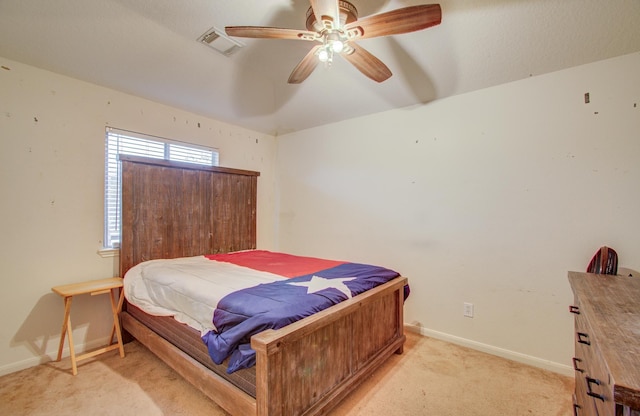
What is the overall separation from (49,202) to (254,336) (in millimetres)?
2255

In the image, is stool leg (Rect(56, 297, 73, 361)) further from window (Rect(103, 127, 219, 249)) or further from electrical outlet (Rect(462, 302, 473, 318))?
electrical outlet (Rect(462, 302, 473, 318))

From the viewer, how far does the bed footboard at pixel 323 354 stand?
4.30 feet

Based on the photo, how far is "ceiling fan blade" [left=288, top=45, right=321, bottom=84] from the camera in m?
1.76

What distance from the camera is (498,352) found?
241 centimetres

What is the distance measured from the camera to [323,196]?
3.69 meters

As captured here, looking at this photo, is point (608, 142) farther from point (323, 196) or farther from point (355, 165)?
point (323, 196)

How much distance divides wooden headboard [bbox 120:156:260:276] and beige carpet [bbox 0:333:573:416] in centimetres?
85

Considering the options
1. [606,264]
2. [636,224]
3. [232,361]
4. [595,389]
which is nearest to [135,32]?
[232,361]

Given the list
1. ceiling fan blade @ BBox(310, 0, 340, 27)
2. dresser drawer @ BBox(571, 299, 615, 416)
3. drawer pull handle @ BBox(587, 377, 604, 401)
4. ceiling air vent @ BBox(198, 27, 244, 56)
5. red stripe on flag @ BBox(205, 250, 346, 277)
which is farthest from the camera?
red stripe on flag @ BBox(205, 250, 346, 277)

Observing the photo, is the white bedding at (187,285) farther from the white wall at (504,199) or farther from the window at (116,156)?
the white wall at (504,199)

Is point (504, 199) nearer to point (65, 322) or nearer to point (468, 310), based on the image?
point (468, 310)

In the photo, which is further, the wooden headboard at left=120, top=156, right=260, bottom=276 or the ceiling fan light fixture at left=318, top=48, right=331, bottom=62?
the wooden headboard at left=120, top=156, right=260, bottom=276

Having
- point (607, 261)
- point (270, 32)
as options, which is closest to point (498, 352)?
point (607, 261)

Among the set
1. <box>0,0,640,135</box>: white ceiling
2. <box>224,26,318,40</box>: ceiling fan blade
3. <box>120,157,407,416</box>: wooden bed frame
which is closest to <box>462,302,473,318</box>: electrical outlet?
<box>120,157,407,416</box>: wooden bed frame
